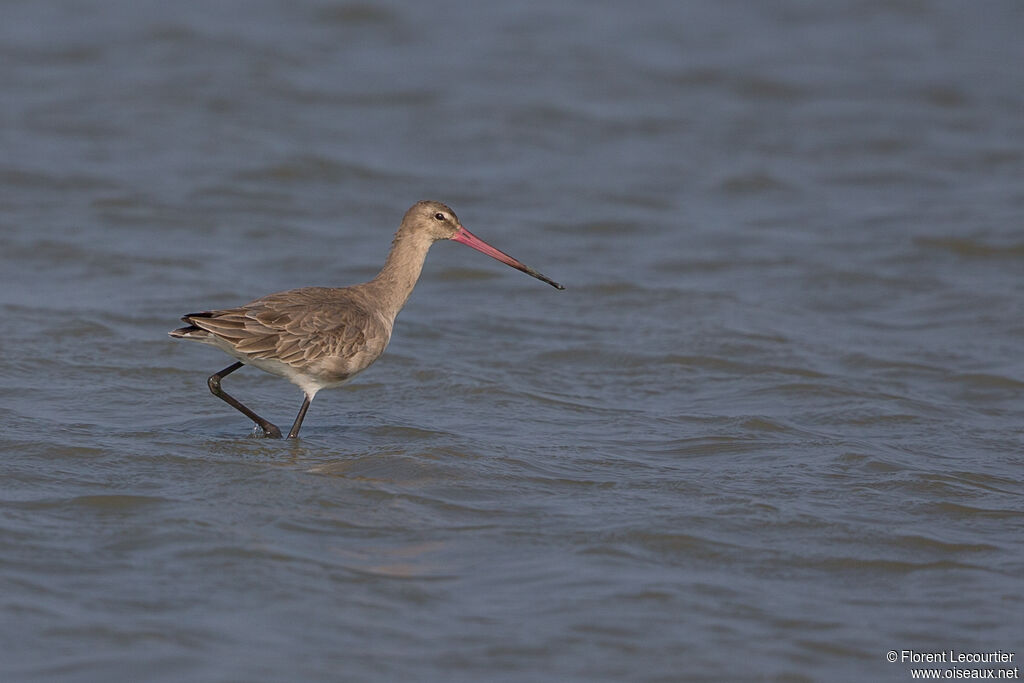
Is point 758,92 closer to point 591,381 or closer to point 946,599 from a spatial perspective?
point 591,381

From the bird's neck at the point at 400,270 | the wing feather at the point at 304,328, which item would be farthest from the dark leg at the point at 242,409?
the bird's neck at the point at 400,270

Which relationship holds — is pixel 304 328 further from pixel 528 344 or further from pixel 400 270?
pixel 528 344

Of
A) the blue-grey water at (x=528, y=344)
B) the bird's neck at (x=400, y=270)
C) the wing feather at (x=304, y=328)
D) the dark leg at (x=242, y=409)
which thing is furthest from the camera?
the bird's neck at (x=400, y=270)

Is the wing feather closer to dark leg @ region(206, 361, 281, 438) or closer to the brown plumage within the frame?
the brown plumage

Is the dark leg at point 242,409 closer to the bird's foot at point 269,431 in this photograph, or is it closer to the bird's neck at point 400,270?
the bird's foot at point 269,431

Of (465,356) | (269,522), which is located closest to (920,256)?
(465,356)

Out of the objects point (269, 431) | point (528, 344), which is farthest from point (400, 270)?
point (528, 344)

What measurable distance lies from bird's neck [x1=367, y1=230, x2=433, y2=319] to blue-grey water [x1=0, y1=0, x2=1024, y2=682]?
707mm

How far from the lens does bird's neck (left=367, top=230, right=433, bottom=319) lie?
24.4 feet

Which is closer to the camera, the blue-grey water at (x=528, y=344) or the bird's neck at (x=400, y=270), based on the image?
the blue-grey water at (x=528, y=344)

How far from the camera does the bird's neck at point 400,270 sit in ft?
24.4

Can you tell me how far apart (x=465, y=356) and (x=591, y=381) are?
87cm

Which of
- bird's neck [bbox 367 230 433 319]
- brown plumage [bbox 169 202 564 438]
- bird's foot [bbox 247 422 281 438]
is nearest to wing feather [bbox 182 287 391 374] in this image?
brown plumage [bbox 169 202 564 438]

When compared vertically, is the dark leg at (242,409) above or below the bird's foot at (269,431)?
above
